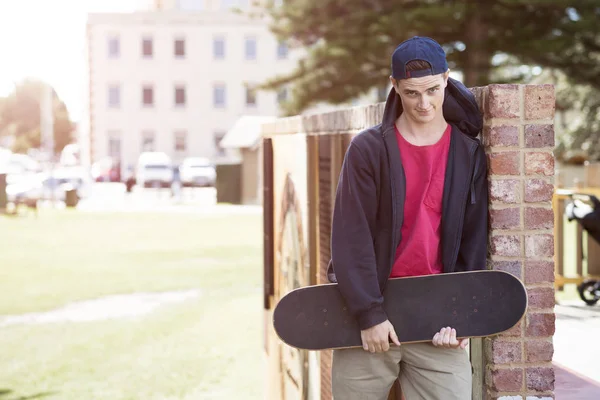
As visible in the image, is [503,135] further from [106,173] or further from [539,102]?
[106,173]

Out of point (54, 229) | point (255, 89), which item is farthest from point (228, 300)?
point (255, 89)

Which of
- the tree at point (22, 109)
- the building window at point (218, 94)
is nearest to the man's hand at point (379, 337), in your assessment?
the building window at point (218, 94)

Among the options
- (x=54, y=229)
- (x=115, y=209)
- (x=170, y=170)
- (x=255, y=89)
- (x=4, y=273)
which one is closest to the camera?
(x=4, y=273)

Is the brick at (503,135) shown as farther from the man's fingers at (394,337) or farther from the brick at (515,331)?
the man's fingers at (394,337)

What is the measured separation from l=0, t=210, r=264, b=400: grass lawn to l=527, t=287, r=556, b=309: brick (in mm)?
5373

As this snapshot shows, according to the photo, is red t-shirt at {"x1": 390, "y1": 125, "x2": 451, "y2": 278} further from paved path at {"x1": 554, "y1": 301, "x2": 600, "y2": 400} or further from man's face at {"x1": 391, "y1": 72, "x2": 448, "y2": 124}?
paved path at {"x1": 554, "y1": 301, "x2": 600, "y2": 400}

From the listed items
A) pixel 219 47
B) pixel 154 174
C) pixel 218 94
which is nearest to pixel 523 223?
pixel 154 174

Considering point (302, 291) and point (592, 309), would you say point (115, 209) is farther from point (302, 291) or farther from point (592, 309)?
point (302, 291)

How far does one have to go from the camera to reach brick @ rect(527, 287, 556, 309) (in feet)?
11.4

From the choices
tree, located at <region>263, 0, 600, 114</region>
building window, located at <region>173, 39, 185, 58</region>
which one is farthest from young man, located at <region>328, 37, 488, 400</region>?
building window, located at <region>173, 39, 185, 58</region>

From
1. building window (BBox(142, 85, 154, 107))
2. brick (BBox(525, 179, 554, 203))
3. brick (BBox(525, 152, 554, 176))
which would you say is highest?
building window (BBox(142, 85, 154, 107))

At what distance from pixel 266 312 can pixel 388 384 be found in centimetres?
476

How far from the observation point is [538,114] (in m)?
3.37

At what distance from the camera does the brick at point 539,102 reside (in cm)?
334
